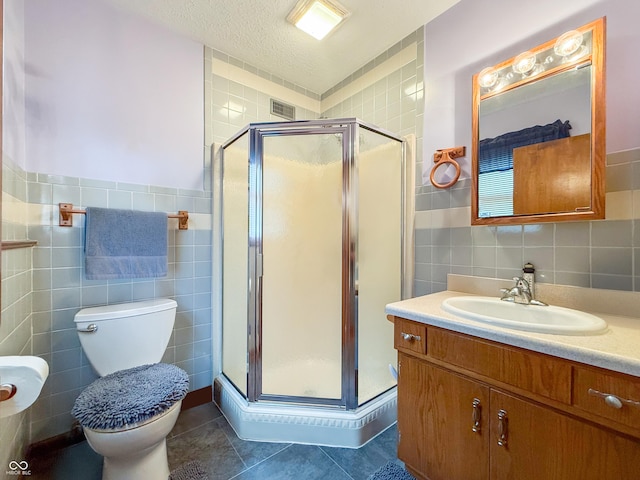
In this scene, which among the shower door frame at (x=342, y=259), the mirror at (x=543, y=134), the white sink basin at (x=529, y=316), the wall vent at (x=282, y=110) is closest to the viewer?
the white sink basin at (x=529, y=316)

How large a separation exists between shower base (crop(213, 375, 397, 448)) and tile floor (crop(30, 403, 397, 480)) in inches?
1.4

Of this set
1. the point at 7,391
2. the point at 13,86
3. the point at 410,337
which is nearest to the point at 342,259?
the point at 410,337

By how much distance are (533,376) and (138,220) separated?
1.92m

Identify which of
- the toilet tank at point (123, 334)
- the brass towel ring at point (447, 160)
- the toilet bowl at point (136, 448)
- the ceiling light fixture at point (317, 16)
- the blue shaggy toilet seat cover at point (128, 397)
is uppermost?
the ceiling light fixture at point (317, 16)

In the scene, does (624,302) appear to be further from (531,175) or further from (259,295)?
(259,295)

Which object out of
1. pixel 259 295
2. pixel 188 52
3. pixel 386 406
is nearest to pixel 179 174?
pixel 188 52

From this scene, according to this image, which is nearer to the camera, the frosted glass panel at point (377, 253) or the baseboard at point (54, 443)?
the baseboard at point (54, 443)

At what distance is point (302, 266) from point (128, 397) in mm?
1069

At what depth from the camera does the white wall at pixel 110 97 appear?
1361mm

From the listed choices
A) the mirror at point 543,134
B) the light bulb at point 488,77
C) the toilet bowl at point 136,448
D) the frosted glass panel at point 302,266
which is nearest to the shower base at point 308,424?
the frosted glass panel at point 302,266

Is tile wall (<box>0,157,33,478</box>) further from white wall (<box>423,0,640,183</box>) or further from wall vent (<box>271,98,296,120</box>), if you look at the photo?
white wall (<box>423,0,640,183</box>)

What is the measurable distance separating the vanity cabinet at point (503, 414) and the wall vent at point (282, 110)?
1.89 metres

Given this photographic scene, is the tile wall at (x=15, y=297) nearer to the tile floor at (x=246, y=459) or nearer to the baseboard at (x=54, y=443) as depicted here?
the baseboard at (x=54, y=443)

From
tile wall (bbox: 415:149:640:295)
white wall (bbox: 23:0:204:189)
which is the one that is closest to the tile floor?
tile wall (bbox: 415:149:640:295)
